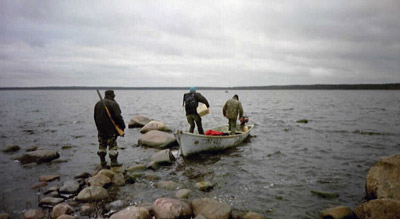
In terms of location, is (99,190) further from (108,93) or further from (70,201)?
(108,93)

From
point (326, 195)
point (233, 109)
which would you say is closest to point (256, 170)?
point (326, 195)

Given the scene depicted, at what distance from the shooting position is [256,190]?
26.1 feet

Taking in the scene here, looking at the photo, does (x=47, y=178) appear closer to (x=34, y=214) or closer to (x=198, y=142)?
(x=34, y=214)

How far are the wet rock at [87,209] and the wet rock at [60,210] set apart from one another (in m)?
0.22

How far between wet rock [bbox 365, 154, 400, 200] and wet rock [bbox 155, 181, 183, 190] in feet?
17.5

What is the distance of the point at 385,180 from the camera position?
6.45 metres

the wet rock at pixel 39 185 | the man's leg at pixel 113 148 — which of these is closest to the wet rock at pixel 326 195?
the man's leg at pixel 113 148

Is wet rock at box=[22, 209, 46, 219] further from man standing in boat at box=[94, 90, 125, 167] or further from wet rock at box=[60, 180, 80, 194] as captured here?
man standing in boat at box=[94, 90, 125, 167]

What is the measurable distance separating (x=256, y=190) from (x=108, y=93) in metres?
6.01

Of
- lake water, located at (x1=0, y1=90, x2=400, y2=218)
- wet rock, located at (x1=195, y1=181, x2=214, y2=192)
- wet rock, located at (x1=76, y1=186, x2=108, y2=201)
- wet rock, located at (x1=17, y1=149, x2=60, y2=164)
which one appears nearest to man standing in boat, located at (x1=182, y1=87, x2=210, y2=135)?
lake water, located at (x1=0, y1=90, x2=400, y2=218)

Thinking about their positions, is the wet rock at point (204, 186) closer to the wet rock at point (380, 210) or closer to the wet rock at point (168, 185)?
the wet rock at point (168, 185)

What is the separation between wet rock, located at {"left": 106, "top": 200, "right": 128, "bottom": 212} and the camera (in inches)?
244

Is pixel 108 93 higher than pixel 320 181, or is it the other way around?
pixel 108 93

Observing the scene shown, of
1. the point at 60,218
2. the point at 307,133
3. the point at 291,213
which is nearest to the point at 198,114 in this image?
the point at 291,213
